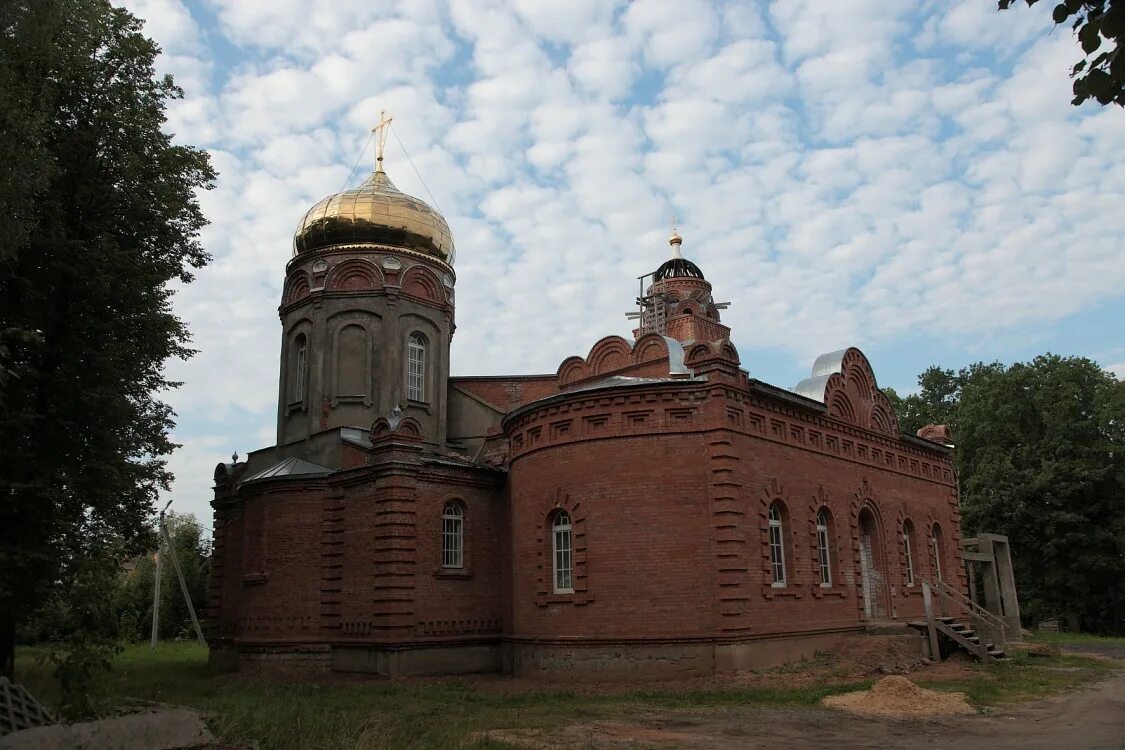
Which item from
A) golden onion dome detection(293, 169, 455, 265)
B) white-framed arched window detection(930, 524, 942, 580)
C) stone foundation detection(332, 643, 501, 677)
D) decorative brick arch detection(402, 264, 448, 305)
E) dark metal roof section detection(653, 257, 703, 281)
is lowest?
stone foundation detection(332, 643, 501, 677)

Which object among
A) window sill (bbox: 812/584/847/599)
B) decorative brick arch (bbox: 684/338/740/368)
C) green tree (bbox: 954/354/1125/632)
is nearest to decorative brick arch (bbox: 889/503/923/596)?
window sill (bbox: 812/584/847/599)

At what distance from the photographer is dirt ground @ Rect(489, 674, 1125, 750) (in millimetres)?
10414

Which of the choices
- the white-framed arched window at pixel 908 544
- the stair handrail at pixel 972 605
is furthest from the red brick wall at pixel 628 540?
the white-framed arched window at pixel 908 544

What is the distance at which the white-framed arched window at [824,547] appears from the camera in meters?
19.7

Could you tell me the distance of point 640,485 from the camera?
17125 mm

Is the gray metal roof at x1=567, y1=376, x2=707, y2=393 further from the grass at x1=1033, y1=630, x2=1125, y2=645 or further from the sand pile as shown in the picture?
the grass at x1=1033, y1=630, x2=1125, y2=645

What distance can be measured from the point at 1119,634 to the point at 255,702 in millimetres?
35358

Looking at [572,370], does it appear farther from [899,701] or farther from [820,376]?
[899,701]

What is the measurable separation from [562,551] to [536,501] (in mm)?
1160

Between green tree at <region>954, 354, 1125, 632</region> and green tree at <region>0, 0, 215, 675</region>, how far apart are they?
31396 millimetres

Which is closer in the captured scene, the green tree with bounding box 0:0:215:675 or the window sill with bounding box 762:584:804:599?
the green tree with bounding box 0:0:215:675

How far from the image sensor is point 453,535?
20.7m

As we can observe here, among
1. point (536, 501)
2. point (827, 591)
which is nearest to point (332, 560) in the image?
point (536, 501)

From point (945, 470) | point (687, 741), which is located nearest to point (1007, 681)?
point (687, 741)
